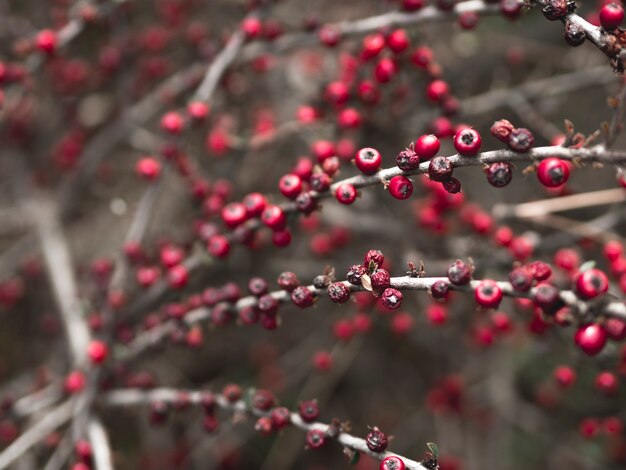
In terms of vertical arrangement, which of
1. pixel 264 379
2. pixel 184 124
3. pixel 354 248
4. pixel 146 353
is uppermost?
pixel 184 124

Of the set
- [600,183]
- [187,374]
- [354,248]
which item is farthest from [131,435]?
[600,183]

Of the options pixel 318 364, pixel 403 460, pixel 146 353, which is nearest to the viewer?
pixel 403 460

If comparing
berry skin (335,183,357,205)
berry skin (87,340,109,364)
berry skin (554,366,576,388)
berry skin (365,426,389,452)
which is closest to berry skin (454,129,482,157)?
berry skin (335,183,357,205)

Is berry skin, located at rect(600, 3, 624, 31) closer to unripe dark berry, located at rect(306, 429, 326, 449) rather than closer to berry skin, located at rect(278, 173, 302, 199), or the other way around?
berry skin, located at rect(278, 173, 302, 199)

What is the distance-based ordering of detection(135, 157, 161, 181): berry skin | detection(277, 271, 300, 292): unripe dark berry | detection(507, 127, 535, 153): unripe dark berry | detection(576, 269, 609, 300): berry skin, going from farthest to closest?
detection(135, 157, 161, 181): berry skin < detection(277, 271, 300, 292): unripe dark berry < detection(507, 127, 535, 153): unripe dark berry < detection(576, 269, 609, 300): berry skin

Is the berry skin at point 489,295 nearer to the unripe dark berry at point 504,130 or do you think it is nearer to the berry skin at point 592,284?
the berry skin at point 592,284

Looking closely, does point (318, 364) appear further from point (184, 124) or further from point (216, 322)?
point (184, 124)
